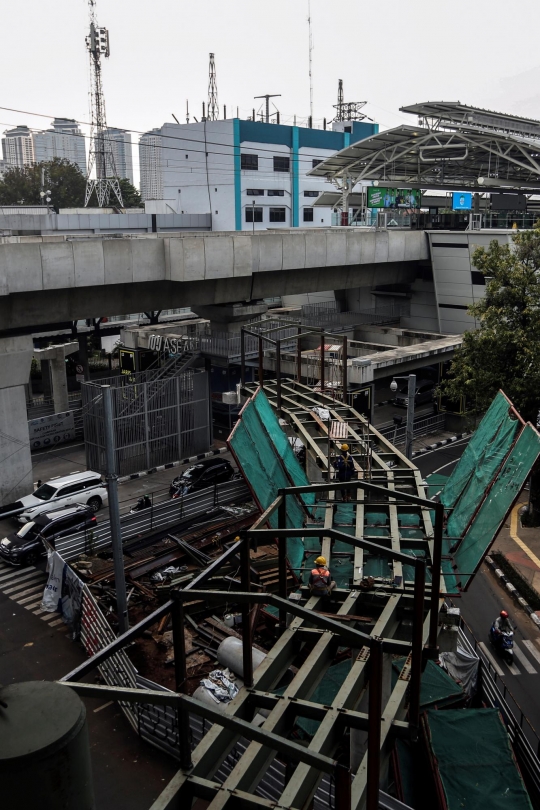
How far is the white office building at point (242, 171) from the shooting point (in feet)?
204

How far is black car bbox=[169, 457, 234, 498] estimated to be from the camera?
24.9 m

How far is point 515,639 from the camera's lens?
1655 centimetres

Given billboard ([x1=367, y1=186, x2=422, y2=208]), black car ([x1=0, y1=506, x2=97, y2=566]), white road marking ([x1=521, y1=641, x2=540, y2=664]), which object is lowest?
white road marking ([x1=521, y1=641, x2=540, y2=664])

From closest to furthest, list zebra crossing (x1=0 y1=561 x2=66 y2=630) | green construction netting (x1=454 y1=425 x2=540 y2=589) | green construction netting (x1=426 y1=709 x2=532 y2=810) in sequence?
green construction netting (x1=426 y1=709 x2=532 y2=810) < green construction netting (x1=454 y1=425 x2=540 y2=589) < zebra crossing (x1=0 y1=561 x2=66 y2=630)

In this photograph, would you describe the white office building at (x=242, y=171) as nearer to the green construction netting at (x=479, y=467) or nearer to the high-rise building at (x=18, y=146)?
the green construction netting at (x=479, y=467)

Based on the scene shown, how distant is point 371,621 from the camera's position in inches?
291

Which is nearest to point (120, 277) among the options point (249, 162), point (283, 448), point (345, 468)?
point (283, 448)

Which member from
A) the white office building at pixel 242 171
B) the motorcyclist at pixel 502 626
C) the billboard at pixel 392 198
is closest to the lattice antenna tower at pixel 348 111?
the white office building at pixel 242 171

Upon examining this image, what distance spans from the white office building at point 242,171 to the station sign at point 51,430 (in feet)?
113

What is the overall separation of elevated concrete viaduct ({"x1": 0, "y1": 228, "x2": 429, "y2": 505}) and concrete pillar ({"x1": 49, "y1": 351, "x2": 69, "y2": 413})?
6.01 meters

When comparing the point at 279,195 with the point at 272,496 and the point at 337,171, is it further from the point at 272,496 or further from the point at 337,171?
the point at 272,496

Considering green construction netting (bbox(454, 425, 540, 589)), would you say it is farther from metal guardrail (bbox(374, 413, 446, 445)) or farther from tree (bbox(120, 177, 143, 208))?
tree (bbox(120, 177, 143, 208))

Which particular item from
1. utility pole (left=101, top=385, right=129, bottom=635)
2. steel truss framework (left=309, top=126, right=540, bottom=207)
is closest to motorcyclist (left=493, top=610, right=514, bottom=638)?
utility pole (left=101, top=385, right=129, bottom=635)

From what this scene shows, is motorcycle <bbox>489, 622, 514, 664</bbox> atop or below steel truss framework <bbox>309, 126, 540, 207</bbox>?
below
